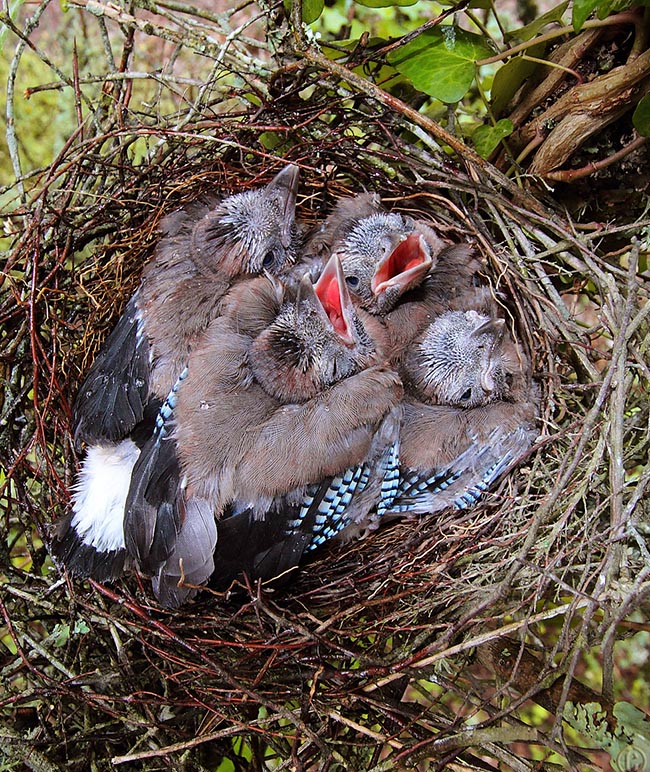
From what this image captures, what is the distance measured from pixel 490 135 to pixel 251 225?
781mm

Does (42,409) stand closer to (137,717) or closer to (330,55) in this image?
(137,717)

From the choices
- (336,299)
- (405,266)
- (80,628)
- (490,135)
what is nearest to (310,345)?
(336,299)

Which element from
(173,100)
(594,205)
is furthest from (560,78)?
(173,100)

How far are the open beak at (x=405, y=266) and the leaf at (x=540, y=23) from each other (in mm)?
672

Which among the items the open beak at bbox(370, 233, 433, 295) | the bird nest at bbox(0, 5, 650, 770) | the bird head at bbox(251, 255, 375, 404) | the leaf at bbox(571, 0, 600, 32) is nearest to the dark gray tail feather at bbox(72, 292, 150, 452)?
the bird nest at bbox(0, 5, 650, 770)

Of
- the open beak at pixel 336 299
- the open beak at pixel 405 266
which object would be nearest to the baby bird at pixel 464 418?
the open beak at pixel 405 266

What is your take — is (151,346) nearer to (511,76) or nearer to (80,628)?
(80,628)

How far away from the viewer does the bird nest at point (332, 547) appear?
159cm

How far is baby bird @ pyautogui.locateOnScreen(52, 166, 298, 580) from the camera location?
1970 millimetres

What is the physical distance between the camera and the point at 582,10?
1458 millimetres

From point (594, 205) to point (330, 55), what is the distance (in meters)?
0.95

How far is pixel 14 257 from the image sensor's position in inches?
81.7

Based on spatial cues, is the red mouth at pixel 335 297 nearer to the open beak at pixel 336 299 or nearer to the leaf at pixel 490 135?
the open beak at pixel 336 299

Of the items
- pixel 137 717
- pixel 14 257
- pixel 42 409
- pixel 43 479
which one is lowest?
pixel 137 717
